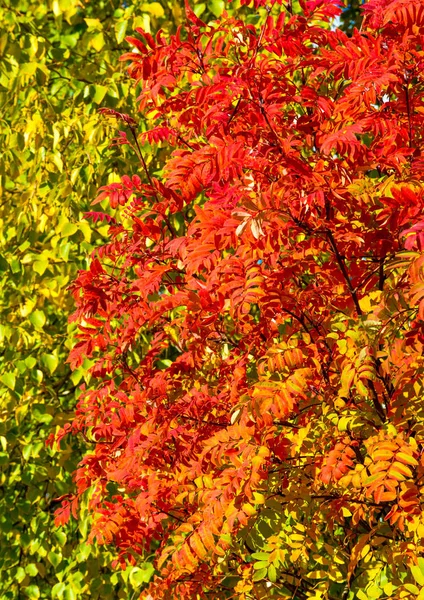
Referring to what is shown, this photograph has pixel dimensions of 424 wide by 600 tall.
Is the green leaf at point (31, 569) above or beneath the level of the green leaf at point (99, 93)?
beneath

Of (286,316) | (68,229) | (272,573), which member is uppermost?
(286,316)

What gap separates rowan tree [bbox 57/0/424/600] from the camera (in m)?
2.34

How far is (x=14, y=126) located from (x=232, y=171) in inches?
132

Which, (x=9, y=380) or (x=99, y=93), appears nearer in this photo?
(x=9, y=380)

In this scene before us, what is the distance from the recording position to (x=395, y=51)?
2.41 metres

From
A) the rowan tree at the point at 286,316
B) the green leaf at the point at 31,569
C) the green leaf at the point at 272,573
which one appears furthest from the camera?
the green leaf at the point at 31,569

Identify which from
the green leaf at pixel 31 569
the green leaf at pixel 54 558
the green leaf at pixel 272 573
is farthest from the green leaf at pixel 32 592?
the green leaf at pixel 272 573

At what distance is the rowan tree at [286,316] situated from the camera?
2342 mm

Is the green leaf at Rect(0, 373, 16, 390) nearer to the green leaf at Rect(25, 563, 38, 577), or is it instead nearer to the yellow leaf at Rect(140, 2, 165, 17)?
the green leaf at Rect(25, 563, 38, 577)

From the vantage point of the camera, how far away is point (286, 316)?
2.96m

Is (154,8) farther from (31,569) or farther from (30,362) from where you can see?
(31,569)

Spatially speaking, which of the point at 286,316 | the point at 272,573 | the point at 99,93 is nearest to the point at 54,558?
the point at 272,573

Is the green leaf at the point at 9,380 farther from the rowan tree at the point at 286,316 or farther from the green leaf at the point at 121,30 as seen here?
the green leaf at the point at 121,30

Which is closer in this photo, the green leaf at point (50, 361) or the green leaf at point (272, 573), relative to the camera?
the green leaf at point (272, 573)
